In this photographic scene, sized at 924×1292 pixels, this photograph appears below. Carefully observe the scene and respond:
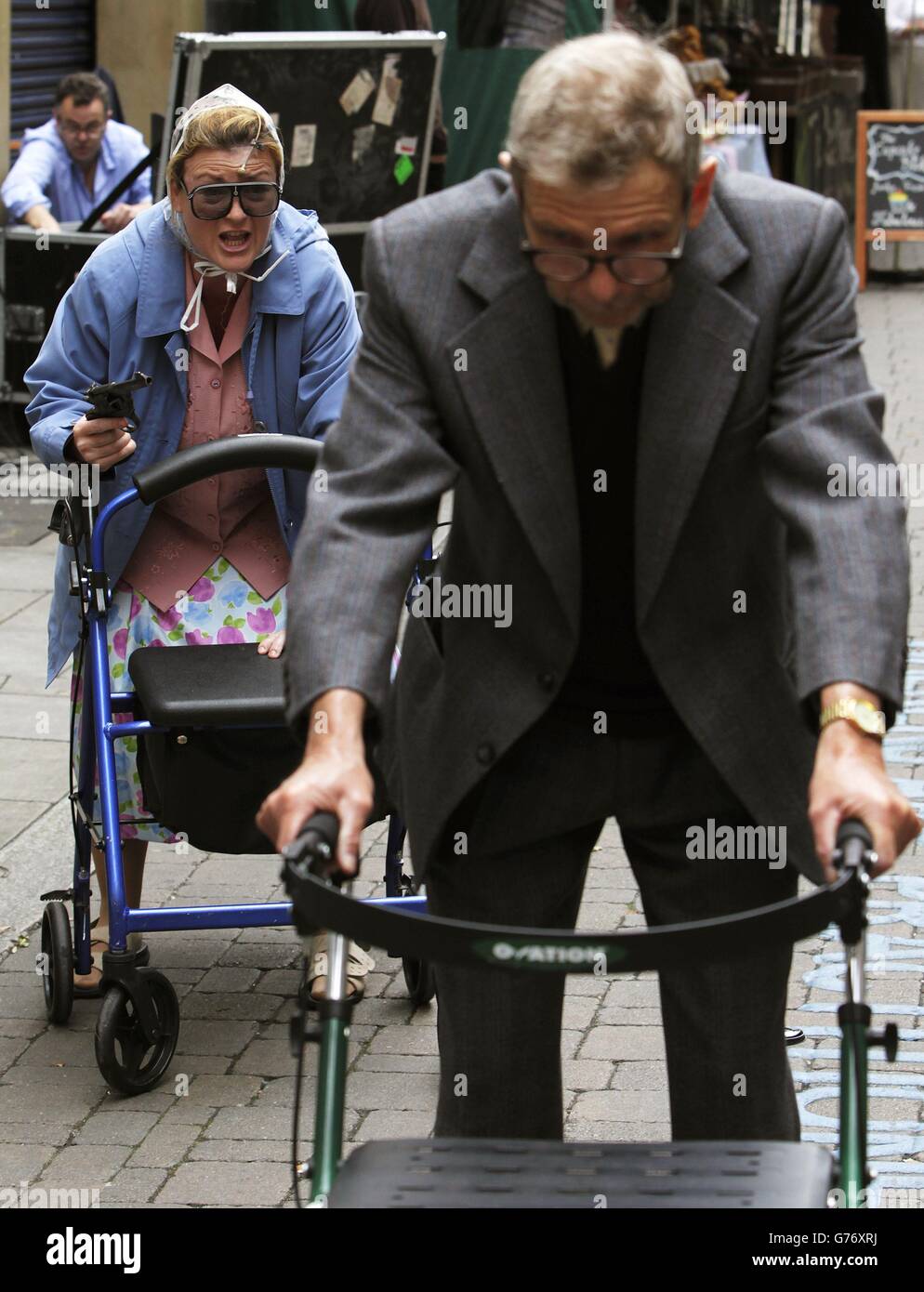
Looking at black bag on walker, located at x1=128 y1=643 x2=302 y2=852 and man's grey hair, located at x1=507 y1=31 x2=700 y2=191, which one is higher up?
man's grey hair, located at x1=507 y1=31 x2=700 y2=191

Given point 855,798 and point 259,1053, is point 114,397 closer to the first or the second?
point 259,1053

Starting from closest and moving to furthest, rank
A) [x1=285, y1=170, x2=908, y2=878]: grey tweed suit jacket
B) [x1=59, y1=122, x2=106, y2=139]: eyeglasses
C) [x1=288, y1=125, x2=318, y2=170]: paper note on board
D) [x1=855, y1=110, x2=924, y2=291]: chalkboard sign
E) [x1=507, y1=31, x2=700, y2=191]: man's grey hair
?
[x1=507, y1=31, x2=700, y2=191]: man's grey hair < [x1=285, y1=170, x2=908, y2=878]: grey tweed suit jacket < [x1=288, y1=125, x2=318, y2=170]: paper note on board < [x1=59, y1=122, x2=106, y2=139]: eyeglasses < [x1=855, y1=110, x2=924, y2=291]: chalkboard sign

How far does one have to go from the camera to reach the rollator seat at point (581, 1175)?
6.88 ft

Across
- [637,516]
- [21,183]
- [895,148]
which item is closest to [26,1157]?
[637,516]

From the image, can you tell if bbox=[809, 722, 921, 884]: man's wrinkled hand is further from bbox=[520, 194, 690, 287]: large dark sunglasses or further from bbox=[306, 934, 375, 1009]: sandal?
bbox=[306, 934, 375, 1009]: sandal

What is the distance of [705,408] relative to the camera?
2.49 m

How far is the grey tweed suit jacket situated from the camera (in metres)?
2.42

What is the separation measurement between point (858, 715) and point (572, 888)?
0.59 meters

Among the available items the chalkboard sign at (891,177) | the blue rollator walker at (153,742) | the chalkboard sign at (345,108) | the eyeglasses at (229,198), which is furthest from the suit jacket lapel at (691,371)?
the chalkboard sign at (891,177)

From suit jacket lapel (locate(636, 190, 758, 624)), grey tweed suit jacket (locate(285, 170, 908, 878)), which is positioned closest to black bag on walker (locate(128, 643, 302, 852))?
grey tweed suit jacket (locate(285, 170, 908, 878))

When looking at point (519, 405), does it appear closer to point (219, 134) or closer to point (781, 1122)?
point (781, 1122)

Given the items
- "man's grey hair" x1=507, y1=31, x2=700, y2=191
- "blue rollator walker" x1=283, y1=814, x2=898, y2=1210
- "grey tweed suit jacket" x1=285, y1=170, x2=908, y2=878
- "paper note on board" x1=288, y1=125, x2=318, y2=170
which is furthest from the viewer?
"paper note on board" x1=288, y1=125, x2=318, y2=170

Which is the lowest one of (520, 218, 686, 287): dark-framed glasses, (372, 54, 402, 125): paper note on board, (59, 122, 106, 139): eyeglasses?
(59, 122, 106, 139): eyeglasses

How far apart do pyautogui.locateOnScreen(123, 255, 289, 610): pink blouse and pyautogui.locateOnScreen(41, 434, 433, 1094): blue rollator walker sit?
140 mm
